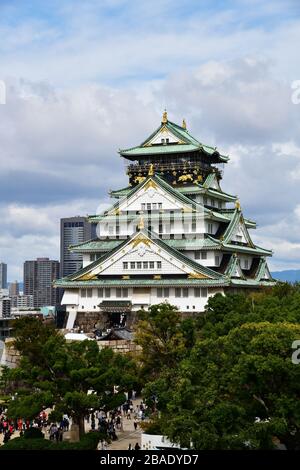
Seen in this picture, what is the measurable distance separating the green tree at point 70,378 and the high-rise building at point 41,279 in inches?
5172

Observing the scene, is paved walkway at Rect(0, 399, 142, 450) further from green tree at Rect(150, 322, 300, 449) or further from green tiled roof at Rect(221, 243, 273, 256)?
green tiled roof at Rect(221, 243, 273, 256)

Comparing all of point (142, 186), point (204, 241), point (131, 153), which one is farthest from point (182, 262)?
point (131, 153)

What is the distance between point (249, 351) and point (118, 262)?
45.6 metres

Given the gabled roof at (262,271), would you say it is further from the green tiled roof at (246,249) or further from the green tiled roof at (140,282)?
the green tiled roof at (140,282)

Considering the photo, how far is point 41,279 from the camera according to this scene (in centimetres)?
18838

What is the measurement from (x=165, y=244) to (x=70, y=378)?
35.3m

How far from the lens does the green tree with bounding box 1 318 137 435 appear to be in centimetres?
4216

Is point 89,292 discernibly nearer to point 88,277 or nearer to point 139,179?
point 88,277

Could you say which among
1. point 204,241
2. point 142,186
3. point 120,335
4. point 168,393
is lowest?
point 168,393

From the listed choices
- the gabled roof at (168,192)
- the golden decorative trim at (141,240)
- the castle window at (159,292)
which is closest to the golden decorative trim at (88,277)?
the golden decorative trim at (141,240)

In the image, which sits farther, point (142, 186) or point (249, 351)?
point (142, 186)

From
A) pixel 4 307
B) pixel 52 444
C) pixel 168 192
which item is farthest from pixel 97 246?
pixel 4 307
